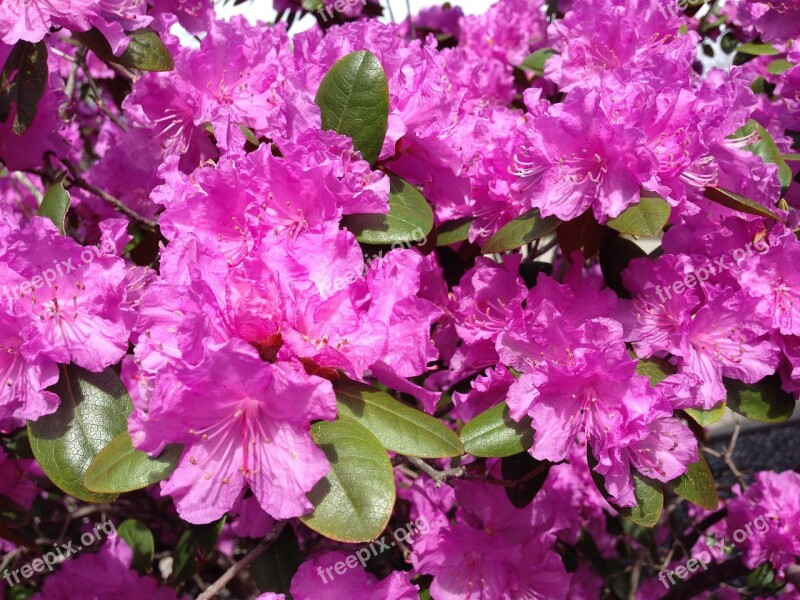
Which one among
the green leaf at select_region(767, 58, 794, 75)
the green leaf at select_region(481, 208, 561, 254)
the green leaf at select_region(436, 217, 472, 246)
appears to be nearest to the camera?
the green leaf at select_region(481, 208, 561, 254)

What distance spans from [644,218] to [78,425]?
995mm

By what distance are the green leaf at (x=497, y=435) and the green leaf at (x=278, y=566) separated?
0.51m

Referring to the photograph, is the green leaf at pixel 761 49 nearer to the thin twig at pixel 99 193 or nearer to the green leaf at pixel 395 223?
the green leaf at pixel 395 223

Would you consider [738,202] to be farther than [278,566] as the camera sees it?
No

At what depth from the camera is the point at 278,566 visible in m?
1.45

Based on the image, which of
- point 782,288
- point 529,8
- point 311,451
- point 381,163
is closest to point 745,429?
point 529,8

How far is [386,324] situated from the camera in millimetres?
961

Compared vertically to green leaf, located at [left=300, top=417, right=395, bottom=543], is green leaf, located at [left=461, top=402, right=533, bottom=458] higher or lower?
lower

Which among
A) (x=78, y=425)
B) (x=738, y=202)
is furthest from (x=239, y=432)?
(x=738, y=202)

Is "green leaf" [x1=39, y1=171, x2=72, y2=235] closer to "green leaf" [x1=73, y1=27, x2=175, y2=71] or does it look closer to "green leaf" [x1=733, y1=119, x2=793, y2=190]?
"green leaf" [x1=73, y1=27, x2=175, y2=71]

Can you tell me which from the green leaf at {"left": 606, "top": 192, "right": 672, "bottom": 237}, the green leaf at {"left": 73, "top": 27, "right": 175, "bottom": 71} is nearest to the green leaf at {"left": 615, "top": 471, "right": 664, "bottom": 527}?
the green leaf at {"left": 606, "top": 192, "right": 672, "bottom": 237}

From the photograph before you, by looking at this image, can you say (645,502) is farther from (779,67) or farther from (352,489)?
(779,67)

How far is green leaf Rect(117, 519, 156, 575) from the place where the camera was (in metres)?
2.00

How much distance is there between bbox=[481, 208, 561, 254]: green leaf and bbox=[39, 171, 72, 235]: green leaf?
2.59 ft
